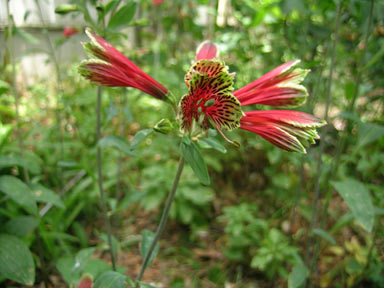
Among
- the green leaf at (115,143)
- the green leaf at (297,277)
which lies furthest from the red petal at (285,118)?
the green leaf at (297,277)

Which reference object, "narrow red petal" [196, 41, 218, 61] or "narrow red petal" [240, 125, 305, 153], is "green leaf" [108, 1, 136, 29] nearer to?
"narrow red petal" [196, 41, 218, 61]

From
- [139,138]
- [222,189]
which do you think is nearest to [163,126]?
[139,138]

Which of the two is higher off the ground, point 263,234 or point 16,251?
point 16,251

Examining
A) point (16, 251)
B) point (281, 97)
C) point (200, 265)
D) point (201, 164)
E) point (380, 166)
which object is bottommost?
point (200, 265)

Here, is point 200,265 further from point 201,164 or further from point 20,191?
point 201,164

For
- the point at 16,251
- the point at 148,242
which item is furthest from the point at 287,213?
the point at 16,251

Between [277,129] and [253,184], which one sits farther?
[253,184]

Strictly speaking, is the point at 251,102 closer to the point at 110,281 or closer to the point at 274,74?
the point at 274,74
